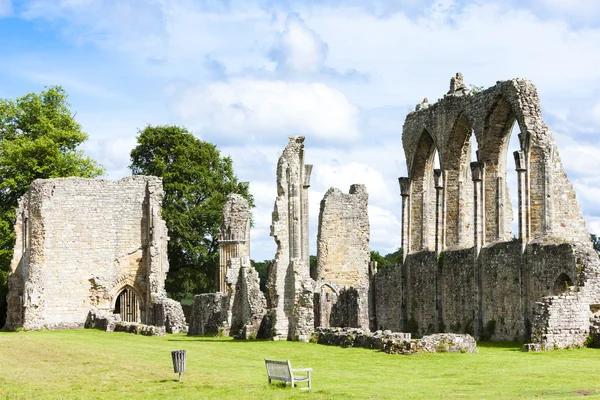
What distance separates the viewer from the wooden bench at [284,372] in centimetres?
1978

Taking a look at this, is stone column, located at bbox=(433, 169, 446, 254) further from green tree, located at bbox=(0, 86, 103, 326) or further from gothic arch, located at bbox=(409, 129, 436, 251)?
green tree, located at bbox=(0, 86, 103, 326)

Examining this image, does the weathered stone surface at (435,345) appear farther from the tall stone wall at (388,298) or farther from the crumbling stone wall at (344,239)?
the crumbling stone wall at (344,239)

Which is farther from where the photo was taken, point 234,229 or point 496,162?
point 234,229

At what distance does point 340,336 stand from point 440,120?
464 inches

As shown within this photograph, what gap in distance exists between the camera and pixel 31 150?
179 feet

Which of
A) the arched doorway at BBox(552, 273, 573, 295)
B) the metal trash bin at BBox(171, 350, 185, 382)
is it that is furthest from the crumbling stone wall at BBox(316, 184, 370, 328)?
the metal trash bin at BBox(171, 350, 185, 382)

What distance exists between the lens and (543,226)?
3409 cm

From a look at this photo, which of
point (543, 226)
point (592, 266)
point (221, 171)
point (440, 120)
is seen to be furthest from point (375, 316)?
point (221, 171)

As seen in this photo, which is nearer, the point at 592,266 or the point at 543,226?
the point at 592,266

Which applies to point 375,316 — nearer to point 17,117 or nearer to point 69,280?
point 69,280

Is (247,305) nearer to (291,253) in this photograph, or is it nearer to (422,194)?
(291,253)

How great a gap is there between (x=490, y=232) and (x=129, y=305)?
17.2m

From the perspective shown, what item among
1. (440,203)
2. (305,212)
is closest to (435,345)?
(305,212)

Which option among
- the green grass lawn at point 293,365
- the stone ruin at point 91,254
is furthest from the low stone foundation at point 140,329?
the green grass lawn at point 293,365
